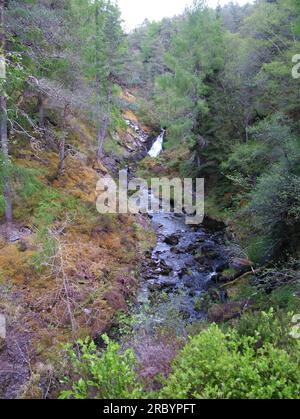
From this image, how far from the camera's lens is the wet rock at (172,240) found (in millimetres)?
15977

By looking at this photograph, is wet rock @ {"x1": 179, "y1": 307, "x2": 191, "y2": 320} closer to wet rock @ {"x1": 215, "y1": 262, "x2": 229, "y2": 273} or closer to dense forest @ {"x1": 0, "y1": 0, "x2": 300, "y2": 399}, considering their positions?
dense forest @ {"x1": 0, "y1": 0, "x2": 300, "y2": 399}

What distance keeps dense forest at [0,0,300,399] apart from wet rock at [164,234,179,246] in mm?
82

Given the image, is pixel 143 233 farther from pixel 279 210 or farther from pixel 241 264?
pixel 279 210

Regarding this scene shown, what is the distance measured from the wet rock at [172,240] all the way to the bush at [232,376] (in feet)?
38.3

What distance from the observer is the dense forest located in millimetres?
4562

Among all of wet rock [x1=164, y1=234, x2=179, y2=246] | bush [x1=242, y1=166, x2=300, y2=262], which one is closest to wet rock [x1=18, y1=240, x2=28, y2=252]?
bush [x1=242, y1=166, x2=300, y2=262]

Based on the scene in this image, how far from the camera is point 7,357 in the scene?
24.5 feet

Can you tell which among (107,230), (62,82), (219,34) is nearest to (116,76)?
(62,82)

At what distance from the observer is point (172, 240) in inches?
640

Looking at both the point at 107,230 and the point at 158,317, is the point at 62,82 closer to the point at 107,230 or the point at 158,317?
the point at 107,230

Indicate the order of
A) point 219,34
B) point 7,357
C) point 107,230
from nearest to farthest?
point 7,357, point 107,230, point 219,34

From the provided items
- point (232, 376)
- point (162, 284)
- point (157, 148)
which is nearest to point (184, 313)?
point (162, 284)

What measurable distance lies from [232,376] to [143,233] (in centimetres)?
1233

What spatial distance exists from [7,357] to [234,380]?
5.72m
